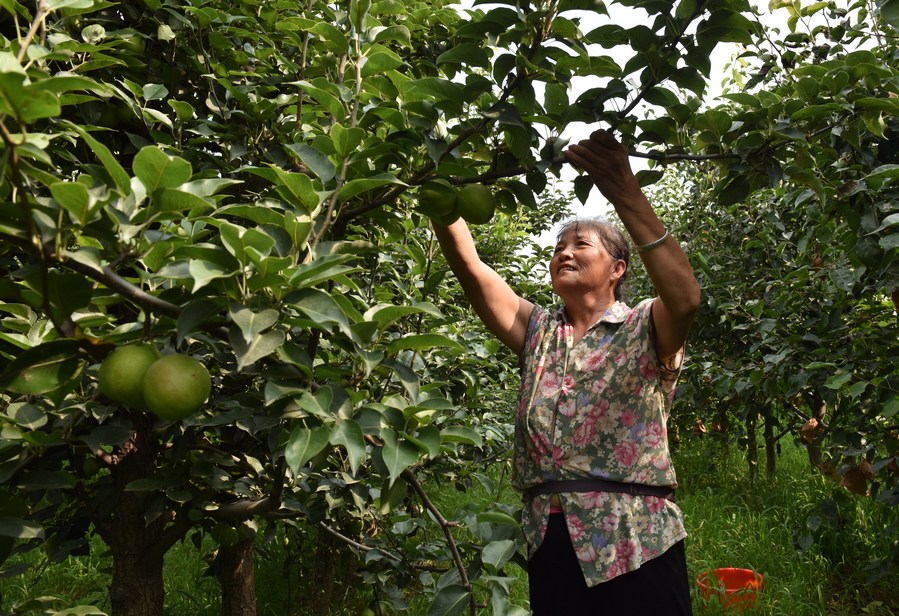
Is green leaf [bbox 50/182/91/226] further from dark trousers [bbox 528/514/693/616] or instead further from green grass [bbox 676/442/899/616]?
green grass [bbox 676/442/899/616]

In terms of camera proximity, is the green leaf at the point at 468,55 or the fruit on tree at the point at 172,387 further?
the green leaf at the point at 468,55

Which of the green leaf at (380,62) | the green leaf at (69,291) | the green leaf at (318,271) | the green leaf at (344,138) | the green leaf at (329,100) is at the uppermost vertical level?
the green leaf at (380,62)

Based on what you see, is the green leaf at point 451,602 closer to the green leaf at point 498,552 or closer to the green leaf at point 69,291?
the green leaf at point 498,552

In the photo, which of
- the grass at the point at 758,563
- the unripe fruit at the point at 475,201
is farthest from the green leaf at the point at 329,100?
the grass at the point at 758,563

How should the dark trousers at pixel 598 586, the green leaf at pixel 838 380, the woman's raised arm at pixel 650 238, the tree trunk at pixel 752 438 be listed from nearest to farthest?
the woman's raised arm at pixel 650 238, the dark trousers at pixel 598 586, the green leaf at pixel 838 380, the tree trunk at pixel 752 438

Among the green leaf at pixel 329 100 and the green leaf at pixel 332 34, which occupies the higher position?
the green leaf at pixel 332 34

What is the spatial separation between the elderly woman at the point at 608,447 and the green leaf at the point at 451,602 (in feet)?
2.00

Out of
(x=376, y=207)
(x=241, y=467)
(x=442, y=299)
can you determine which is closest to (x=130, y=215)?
(x=376, y=207)

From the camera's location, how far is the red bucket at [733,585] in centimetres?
338

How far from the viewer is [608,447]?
181cm

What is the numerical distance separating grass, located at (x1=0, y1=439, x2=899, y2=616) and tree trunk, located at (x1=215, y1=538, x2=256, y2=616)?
24 centimetres

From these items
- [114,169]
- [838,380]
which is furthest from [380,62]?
[838,380]

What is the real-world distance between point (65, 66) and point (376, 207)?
3.08 feet

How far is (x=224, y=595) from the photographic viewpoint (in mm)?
2688
